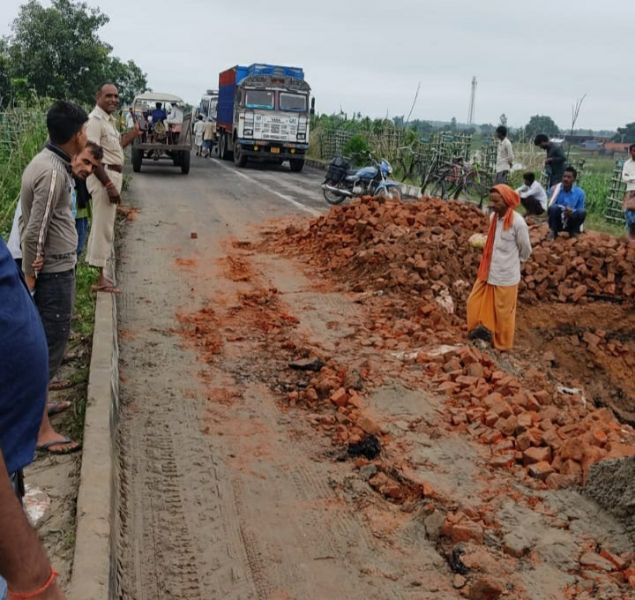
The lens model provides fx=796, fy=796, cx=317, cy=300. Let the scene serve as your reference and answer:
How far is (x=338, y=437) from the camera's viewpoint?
17.0 ft

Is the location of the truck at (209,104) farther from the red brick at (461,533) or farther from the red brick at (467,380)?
the red brick at (461,533)

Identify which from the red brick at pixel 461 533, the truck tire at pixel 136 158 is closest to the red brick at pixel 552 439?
the red brick at pixel 461 533

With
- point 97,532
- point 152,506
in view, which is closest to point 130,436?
point 152,506

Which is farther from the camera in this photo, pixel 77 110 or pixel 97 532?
pixel 77 110

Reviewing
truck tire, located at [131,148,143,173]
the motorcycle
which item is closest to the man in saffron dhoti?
the motorcycle

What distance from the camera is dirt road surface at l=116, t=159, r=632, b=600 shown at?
364cm

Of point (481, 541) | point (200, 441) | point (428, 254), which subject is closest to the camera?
point (481, 541)

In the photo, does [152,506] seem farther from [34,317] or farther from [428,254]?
[428,254]

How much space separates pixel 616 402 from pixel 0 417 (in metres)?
8.11

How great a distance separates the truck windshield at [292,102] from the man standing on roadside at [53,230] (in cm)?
2014

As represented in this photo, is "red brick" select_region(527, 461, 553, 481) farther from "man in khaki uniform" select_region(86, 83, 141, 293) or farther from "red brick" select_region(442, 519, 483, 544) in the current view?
"man in khaki uniform" select_region(86, 83, 141, 293)

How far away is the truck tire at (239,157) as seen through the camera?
80.7ft

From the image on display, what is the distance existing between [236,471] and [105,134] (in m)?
4.21

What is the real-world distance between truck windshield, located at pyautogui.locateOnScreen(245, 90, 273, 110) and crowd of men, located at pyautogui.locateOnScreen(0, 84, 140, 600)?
1465cm
